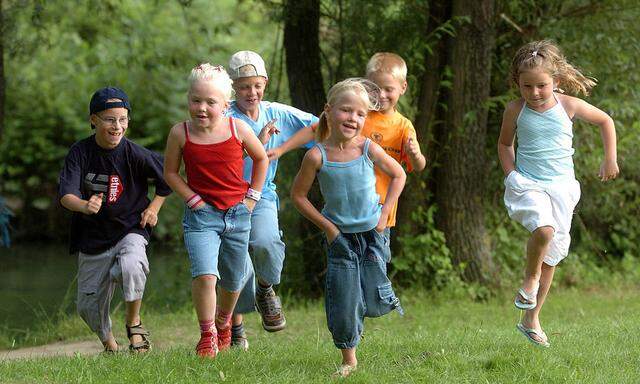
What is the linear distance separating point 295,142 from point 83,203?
54.4 inches

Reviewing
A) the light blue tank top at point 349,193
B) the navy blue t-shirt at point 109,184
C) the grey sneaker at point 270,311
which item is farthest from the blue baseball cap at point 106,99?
the light blue tank top at point 349,193

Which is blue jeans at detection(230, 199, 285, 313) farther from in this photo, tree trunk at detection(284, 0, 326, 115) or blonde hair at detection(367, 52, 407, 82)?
tree trunk at detection(284, 0, 326, 115)

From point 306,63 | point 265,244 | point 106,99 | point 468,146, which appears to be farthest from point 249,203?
point 306,63

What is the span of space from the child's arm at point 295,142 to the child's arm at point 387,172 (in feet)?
3.09

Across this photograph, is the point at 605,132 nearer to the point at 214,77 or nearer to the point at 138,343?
the point at 214,77

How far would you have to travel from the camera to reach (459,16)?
9680 mm

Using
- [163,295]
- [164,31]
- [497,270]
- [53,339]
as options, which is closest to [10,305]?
[163,295]

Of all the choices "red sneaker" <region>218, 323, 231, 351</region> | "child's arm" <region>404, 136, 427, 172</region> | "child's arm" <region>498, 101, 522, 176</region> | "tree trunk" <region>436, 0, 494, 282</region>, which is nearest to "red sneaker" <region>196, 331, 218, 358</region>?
"red sneaker" <region>218, 323, 231, 351</region>

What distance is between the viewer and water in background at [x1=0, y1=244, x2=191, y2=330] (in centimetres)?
1138

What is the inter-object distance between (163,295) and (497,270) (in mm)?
4071

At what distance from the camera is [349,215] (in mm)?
5277

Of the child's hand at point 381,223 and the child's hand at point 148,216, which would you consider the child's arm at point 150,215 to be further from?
the child's hand at point 381,223

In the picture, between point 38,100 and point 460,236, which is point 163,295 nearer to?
point 460,236

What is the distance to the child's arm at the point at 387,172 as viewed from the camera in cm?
533
